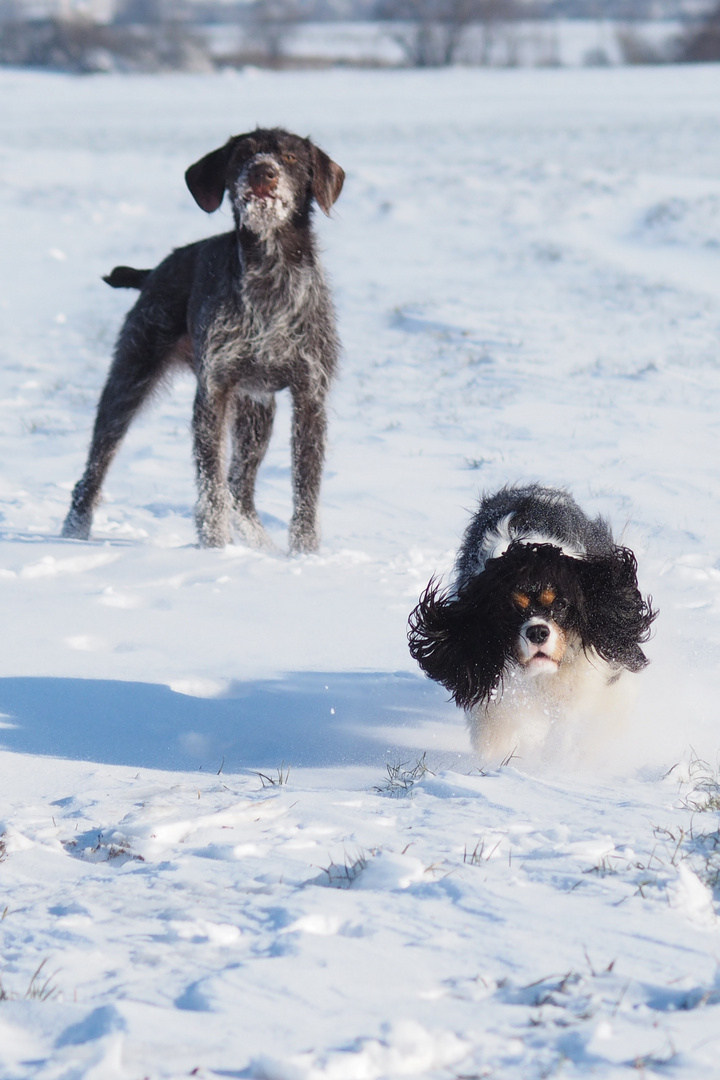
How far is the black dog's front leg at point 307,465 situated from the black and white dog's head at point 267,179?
2.93ft

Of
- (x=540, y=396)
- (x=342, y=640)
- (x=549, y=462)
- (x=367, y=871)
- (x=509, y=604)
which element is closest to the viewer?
(x=367, y=871)

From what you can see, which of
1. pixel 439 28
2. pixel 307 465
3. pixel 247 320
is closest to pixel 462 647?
pixel 307 465

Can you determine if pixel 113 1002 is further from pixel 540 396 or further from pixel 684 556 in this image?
pixel 540 396

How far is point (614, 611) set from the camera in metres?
4.21

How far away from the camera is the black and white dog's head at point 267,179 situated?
590cm

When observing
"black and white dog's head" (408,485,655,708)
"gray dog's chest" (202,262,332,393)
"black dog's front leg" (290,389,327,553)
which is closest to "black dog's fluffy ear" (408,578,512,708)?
"black and white dog's head" (408,485,655,708)

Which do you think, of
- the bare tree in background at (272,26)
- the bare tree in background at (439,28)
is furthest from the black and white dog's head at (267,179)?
the bare tree in background at (439,28)

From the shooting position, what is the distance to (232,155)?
240 inches

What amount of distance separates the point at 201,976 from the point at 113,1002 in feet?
0.61

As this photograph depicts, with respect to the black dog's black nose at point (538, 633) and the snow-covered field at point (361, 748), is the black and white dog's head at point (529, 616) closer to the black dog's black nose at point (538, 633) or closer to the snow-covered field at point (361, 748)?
the black dog's black nose at point (538, 633)

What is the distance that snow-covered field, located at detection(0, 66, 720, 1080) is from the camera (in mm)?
2039

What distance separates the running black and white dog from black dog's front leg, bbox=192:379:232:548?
2.16 m

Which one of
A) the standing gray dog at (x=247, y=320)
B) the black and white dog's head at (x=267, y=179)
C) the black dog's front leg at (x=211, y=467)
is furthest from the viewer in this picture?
the black dog's front leg at (x=211, y=467)

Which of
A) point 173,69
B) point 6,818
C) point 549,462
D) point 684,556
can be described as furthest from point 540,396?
point 173,69
